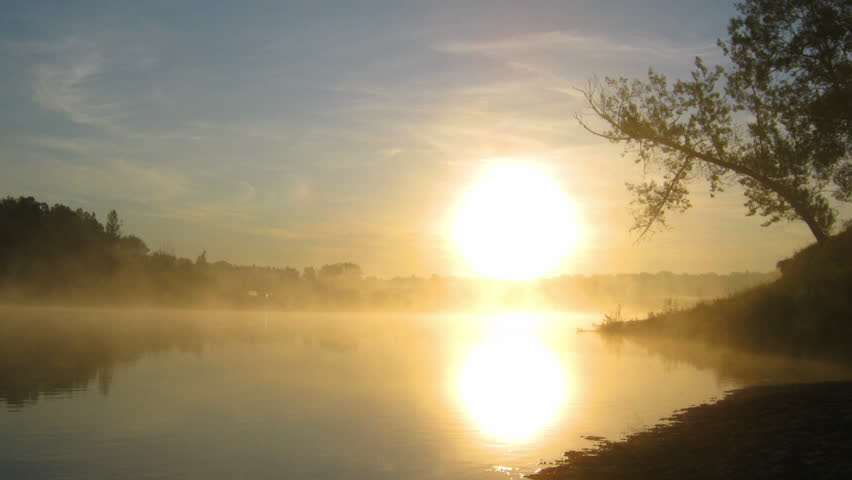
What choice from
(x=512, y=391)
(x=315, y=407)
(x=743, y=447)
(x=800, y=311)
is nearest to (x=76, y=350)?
(x=315, y=407)

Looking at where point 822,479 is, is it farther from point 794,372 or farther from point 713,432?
point 794,372

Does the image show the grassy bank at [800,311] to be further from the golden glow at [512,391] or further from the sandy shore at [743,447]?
the sandy shore at [743,447]

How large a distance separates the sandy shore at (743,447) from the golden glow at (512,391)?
2707mm

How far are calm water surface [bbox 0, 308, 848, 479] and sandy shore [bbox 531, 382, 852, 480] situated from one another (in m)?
1.15

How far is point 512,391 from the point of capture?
803 inches

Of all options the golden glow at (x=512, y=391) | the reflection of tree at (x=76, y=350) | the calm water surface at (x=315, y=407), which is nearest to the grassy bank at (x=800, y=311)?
the calm water surface at (x=315, y=407)

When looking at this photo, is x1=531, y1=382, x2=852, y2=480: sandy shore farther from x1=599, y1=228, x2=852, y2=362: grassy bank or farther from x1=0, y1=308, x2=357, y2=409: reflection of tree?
x1=0, y1=308, x2=357, y2=409: reflection of tree

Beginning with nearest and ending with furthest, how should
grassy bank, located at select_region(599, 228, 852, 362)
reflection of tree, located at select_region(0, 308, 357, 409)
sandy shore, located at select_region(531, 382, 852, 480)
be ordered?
sandy shore, located at select_region(531, 382, 852, 480) → reflection of tree, located at select_region(0, 308, 357, 409) → grassy bank, located at select_region(599, 228, 852, 362)

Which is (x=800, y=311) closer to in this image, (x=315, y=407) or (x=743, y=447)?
(x=743, y=447)

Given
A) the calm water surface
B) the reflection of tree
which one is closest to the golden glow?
the calm water surface

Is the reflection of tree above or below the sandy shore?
below

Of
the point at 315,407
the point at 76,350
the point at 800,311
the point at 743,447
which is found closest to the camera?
the point at 743,447

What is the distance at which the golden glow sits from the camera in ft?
49.0

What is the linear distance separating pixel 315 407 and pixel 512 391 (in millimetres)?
6582
